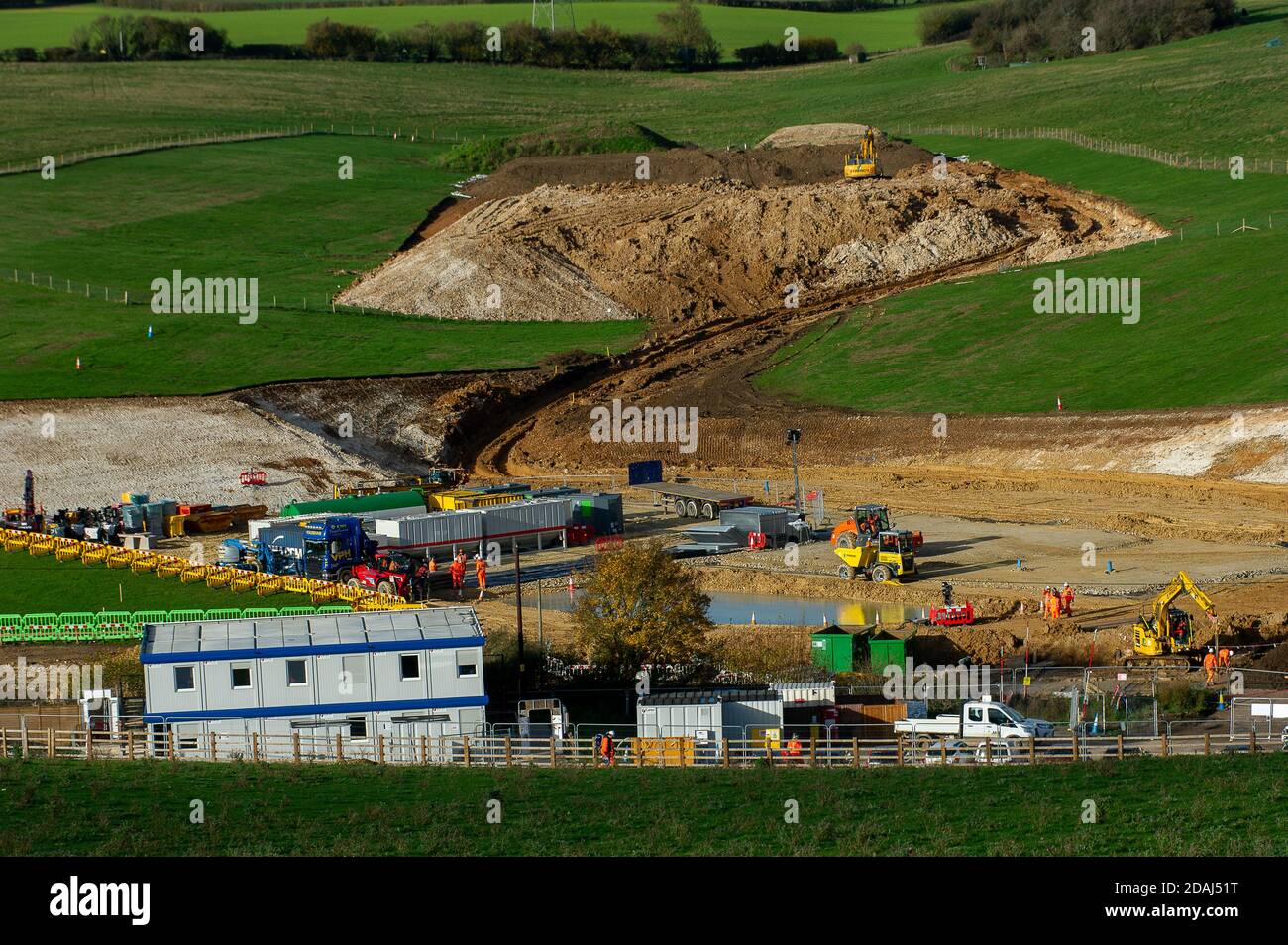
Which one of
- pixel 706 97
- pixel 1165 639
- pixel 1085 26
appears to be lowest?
pixel 1165 639

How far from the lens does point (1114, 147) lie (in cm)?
13038

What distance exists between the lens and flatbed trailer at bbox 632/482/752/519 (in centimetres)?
7006

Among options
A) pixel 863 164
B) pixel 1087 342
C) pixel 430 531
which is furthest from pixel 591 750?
pixel 863 164

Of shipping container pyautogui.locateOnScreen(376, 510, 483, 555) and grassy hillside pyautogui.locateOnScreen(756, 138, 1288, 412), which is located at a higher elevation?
grassy hillside pyautogui.locateOnScreen(756, 138, 1288, 412)

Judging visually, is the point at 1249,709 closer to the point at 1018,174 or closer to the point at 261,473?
the point at 261,473

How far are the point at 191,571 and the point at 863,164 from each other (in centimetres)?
6820

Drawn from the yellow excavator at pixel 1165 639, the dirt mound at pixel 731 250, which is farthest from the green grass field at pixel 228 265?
the yellow excavator at pixel 1165 639

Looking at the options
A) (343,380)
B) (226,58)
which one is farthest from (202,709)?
(226,58)

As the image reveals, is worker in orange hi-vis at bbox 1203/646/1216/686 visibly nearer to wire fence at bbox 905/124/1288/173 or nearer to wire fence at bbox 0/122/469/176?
wire fence at bbox 905/124/1288/173

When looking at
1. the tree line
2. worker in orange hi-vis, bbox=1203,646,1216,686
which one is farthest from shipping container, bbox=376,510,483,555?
the tree line

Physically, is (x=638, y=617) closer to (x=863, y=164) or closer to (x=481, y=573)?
(x=481, y=573)

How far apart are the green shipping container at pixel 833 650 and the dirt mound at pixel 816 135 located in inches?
3669

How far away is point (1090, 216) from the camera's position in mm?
110188

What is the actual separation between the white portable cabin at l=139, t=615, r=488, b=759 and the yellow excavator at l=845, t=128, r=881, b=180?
81.3 metres
